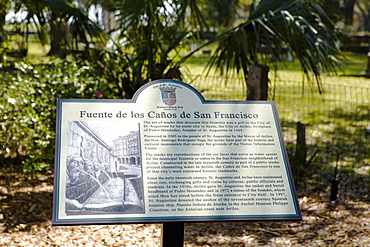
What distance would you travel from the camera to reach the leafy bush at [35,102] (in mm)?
4598

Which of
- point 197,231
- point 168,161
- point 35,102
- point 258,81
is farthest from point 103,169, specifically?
point 258,81

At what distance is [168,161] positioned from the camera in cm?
273

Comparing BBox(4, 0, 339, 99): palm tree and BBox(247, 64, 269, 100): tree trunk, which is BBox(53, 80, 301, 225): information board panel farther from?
BBox(4, 0, 339, 99): palm tree

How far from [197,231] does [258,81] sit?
62.3 inches

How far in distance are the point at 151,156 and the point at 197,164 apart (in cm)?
25

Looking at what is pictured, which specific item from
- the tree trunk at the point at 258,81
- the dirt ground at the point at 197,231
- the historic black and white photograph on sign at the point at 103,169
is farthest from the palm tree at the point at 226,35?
the historic black and white photograph on sign at the point at 103,169

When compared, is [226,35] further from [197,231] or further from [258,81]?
[197,231]

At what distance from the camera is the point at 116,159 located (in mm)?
2668

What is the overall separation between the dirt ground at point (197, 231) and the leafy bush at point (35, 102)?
0.44m

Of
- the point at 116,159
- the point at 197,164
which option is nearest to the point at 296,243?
the point at 197,164

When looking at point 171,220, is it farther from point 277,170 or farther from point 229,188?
point 277,170

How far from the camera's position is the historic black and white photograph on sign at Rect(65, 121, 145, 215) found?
8.30ft

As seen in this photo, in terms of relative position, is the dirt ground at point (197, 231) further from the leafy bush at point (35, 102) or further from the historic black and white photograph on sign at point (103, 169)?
the historic black and white photograph on sign at point (103, 169)

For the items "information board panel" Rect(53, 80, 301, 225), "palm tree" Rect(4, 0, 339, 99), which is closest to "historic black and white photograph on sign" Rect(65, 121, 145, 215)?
"information board panel" Rect(53, 80, 301, 225)
